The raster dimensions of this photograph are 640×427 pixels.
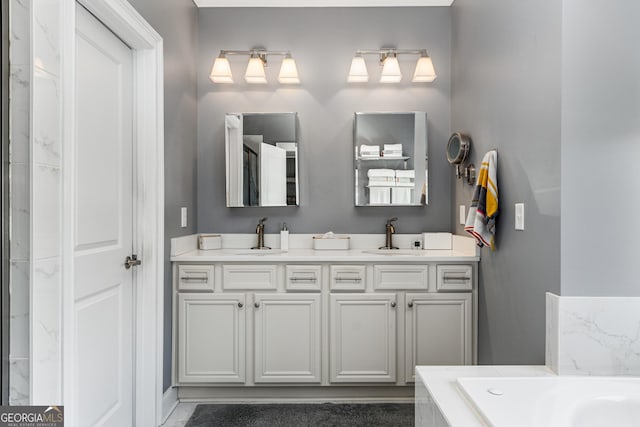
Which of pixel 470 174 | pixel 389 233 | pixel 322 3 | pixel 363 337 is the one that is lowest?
pixel 363 337

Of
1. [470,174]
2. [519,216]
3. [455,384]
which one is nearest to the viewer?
[455,384]

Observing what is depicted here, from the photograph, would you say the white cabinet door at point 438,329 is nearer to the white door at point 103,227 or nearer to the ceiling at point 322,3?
the white door at point 103,227

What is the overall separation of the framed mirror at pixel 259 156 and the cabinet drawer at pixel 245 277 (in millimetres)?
592

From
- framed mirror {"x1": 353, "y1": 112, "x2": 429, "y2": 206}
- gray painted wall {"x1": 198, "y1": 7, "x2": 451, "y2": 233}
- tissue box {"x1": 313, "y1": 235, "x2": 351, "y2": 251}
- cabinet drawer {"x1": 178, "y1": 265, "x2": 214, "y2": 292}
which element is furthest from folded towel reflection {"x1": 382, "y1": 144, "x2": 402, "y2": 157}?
cabinet drawer {"x1": 178, "y1": 265, "x2": 214, "y2": 292}

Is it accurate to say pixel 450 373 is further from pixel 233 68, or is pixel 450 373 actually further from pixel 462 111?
pixel 233 68

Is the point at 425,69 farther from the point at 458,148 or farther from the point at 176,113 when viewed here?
the point at 176,113

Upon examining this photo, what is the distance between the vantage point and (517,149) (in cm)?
190

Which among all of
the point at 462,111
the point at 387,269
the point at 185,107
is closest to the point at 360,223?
the point at 387,269

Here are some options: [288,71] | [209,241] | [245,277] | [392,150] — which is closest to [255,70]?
[288,71]

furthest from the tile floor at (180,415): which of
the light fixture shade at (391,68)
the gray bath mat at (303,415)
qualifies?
the light fixture shade at (391,68)

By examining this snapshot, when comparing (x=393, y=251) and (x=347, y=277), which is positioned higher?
(x=393, y=251)

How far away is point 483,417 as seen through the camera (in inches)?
46.6

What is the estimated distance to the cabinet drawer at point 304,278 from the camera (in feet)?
8.04

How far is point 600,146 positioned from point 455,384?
1004mm
